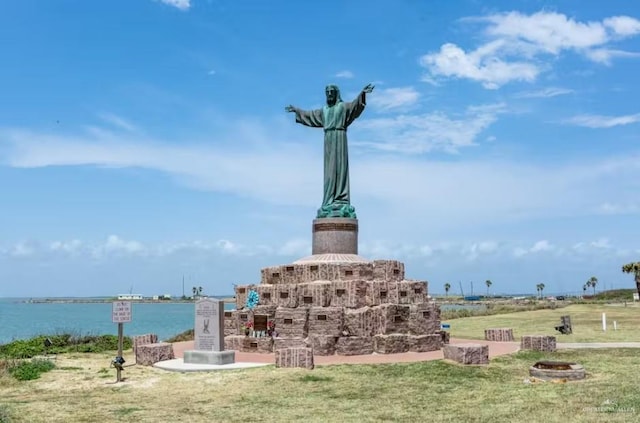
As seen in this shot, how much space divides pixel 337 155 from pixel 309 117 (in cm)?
262

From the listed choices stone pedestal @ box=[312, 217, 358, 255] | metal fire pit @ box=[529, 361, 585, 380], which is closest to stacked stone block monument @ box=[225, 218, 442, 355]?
stone pedestal @ box=[312, 217, 358, 255]

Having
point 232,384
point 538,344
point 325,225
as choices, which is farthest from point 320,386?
point 325,225

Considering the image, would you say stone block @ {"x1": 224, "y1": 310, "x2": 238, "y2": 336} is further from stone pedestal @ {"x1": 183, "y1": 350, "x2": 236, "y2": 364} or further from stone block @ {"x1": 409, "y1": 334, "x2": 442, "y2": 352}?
stone block @ {"x1": 409, "y1": 334, "x2": 442, "y2": 352}

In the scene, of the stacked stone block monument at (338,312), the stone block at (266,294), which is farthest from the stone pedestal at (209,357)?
the stone block at (266,294)

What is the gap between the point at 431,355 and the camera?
2122 cm

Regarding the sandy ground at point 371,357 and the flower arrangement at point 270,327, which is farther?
the flower arrangement at point 270,327

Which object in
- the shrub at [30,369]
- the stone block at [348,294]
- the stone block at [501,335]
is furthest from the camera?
the stone block at [501,335]

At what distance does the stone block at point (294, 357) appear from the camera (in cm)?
1759

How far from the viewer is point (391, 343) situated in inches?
858

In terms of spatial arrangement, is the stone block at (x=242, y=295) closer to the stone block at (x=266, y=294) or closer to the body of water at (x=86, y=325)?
the stone block at (x=266, y=294)

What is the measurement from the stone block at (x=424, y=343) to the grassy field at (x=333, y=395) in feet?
13.3

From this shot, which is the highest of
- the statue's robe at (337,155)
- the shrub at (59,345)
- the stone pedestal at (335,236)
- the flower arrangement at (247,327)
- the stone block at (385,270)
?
the statue's robe at (337,155)

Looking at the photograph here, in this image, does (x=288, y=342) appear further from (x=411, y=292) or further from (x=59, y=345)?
(x=59, y=345)

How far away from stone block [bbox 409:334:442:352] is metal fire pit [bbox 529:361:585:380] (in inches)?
278
